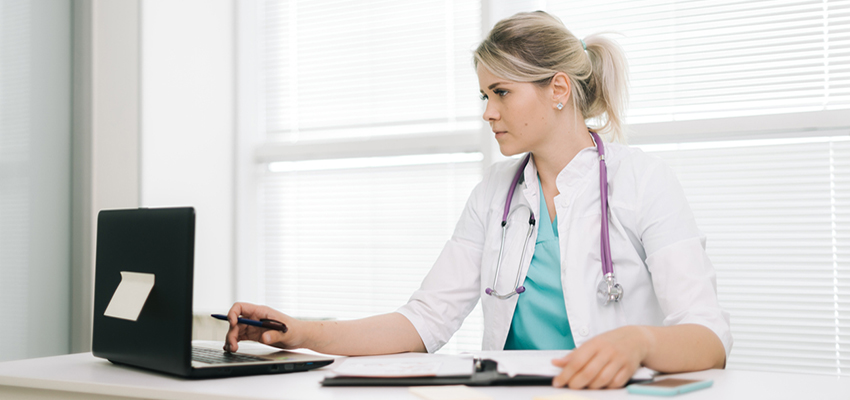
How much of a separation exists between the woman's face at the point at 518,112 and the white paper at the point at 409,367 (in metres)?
0.58

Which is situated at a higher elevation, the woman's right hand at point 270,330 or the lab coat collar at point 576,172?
the lab coat collar at point 576,172

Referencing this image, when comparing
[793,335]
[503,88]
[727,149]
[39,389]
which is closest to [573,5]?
[727,149]

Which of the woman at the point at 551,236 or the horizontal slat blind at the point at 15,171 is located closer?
the woman at the point at 551,236

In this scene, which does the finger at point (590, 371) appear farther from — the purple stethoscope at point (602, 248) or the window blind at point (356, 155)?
the window blind at point (356, 155)

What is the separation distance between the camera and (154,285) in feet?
3.21

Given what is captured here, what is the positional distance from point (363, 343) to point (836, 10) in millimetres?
1735

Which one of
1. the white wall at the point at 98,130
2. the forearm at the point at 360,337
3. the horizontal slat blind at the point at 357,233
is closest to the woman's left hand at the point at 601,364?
the forearm at the point at 360,337

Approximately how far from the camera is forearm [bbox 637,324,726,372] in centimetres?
94

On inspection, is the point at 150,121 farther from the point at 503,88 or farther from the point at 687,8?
the point at 687,8

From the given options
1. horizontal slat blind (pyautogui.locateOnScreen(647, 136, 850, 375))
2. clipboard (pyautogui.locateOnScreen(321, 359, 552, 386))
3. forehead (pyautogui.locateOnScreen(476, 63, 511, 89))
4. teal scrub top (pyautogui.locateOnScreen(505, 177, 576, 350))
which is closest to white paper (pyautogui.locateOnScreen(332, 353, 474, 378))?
clipboard (pyautogui.locateOnScreen(321, 359, 552, 386))

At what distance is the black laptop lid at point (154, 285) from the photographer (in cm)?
92

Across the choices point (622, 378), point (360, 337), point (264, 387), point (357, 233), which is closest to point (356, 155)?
point (357, 233)

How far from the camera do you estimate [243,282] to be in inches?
109

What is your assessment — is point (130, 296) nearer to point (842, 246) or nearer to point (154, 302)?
point (154, 302)
